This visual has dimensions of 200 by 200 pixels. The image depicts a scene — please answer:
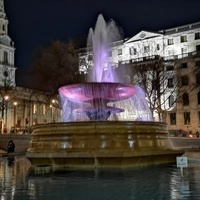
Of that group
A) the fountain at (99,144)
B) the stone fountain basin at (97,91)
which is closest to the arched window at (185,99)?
the stone fountain basin at (97,91)

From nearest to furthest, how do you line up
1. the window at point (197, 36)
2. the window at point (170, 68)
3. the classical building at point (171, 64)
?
1. the classical building at point (171, 64)
2. the window at point (170, 68)
3. the window at point (197, 36)

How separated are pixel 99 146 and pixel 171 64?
129 ft

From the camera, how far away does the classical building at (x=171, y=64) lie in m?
40.7

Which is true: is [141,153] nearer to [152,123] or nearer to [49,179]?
[152,123]

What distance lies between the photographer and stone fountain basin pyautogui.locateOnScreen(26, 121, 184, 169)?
10648 millimetres

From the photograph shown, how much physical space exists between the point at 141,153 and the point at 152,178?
2.30 meters

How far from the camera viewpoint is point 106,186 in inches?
294

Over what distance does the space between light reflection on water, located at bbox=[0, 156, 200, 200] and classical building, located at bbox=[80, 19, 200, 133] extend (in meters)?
29.7

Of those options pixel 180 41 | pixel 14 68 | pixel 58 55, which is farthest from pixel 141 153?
pixel 14 68

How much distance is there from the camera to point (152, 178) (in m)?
8.55

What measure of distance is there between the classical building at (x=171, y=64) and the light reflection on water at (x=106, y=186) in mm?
29677

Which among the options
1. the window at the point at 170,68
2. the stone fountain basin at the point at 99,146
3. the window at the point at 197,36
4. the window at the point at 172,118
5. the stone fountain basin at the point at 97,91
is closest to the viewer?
the stone fountain basin at the point at 99,146

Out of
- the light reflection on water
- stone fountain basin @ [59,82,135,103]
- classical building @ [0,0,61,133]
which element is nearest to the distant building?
classical building @ [0,0,61,133]

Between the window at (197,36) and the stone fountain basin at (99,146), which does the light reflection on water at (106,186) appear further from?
the window at (197,36)
